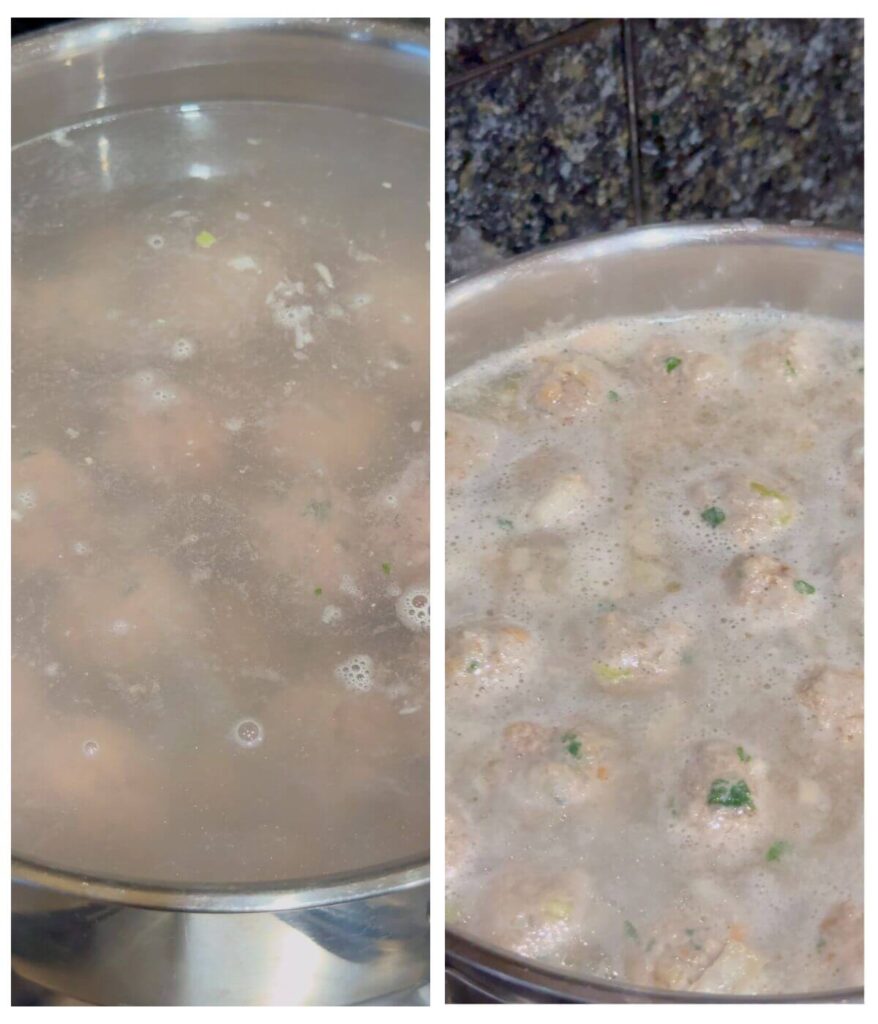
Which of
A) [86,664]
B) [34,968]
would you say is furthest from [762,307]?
[34,968]

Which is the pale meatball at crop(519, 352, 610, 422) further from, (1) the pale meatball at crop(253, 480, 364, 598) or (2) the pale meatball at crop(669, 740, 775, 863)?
(2) the pale meatball at crop(669, 740, 775, 863)

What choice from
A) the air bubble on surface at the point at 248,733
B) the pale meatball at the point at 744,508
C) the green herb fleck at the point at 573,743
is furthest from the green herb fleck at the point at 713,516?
the air bubble on surface at the point at 248,733

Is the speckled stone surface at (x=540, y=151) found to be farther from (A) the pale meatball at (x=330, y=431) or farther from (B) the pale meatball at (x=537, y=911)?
(B) the pale meatball at (x=537, y=911)

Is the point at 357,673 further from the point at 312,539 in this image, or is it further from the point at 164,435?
the point at 164,435

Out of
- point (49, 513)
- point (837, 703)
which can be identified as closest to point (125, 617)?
point (49, 513)

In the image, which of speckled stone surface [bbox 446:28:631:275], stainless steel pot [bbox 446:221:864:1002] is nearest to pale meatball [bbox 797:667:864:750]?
stainless steel pot [bbox 446:221:864:1002]
